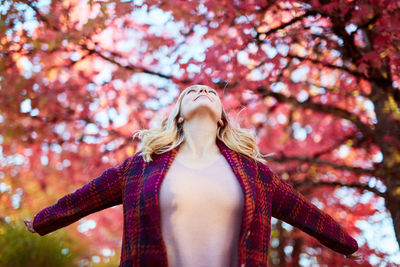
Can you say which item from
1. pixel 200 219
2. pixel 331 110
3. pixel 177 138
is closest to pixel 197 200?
pixel 200 219

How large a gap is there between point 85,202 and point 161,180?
545 mm

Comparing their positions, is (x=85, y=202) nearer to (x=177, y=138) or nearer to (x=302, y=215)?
(x=177, y=138)

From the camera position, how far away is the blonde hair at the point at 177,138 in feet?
9.25

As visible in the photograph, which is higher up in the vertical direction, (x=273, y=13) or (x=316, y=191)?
(x=273, y=13)

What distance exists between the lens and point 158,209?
2.46 m

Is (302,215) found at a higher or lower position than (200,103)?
lower

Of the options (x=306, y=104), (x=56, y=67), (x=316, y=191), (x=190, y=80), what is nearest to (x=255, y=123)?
(x=316, y=191)

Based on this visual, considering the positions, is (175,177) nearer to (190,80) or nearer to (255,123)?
(190,80)

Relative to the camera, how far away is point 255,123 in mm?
7203

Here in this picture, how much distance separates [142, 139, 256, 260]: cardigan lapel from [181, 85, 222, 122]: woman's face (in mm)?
234

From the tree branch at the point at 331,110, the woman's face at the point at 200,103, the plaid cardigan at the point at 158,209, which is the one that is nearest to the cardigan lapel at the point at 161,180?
the plaid cardigan at the point at 158,209

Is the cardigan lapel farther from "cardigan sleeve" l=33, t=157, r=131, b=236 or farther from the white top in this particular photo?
"cardigan sleeve" l=33, t=157, r=131, b=236

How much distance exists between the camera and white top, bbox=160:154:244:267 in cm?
241

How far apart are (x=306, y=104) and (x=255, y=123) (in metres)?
2.39
